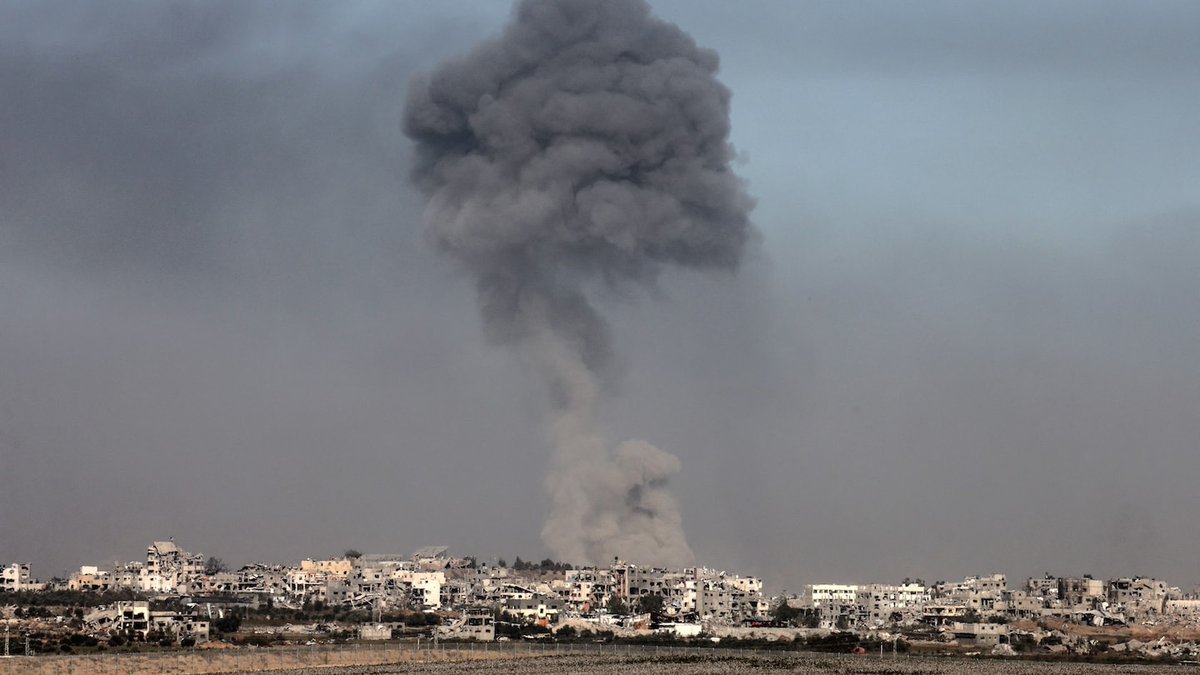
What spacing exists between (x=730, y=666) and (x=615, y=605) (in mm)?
50898

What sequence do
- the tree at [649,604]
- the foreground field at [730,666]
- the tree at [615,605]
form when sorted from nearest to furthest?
the foreground field at [730,666] → the tree at [649,604] → the tree at [615,605]

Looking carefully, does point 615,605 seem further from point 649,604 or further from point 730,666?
point 730,666

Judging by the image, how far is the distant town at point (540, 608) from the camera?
9050 cm

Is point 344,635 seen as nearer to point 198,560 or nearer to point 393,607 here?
point 393,607

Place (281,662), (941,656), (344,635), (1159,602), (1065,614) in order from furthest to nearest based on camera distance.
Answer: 1. (1159,602)
2. (1065,614)
3. (344,635)
4. (941,656)
5. (281,662)

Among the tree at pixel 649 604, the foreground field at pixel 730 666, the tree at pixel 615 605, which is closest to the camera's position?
the foreground field at pixel 730 666

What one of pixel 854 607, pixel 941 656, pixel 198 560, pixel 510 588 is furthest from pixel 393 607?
pixel 941 656

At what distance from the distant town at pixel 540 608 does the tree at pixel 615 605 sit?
0.42 feet

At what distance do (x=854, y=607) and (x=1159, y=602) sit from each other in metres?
27.1

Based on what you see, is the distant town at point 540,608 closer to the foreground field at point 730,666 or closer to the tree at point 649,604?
the tree at point 649,604

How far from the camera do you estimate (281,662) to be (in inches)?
2643

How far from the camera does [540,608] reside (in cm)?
11525

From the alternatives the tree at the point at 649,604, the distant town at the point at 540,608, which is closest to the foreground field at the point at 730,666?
the distant town at the point at 540,608

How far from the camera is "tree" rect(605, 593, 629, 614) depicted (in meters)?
116
